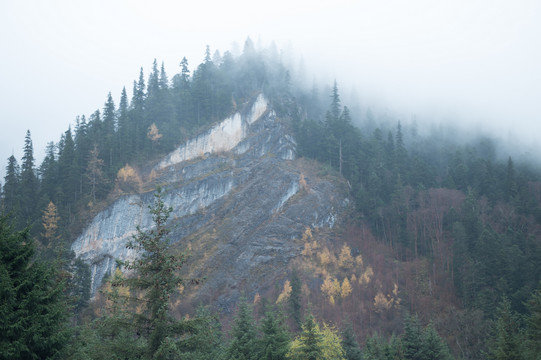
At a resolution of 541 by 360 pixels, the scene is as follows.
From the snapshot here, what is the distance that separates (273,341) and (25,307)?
12.9 meters

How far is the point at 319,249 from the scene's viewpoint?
5475 centimetres

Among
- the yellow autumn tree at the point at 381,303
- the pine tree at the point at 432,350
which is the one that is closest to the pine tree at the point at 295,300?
the yellow autumn tree at the point at 381,303

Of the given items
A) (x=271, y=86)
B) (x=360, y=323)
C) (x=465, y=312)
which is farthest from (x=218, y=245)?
(x=271, y=86)

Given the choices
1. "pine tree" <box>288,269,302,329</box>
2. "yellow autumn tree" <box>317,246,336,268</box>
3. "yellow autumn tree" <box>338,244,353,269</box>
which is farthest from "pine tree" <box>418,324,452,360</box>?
"yellow autumn tree" <box>338,244,353,269</box>

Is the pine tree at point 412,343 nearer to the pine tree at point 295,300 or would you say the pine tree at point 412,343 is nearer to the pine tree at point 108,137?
the pine tree at point 295,300

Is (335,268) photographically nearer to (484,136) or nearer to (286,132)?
(286,132)

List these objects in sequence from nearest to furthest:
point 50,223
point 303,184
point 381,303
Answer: point 381,303
point 50,223
point 303,184

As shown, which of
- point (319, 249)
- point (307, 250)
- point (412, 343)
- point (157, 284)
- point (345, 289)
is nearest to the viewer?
point (157, 284)

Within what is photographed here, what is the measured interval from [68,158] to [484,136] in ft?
316

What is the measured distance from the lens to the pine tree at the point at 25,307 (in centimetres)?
941

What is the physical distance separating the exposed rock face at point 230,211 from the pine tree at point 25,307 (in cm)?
3805

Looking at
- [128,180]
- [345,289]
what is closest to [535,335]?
[345,289]

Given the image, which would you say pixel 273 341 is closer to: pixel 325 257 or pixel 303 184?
pixel 325 257

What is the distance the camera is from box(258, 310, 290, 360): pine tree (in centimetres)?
1922
